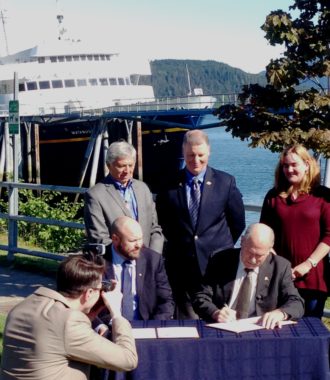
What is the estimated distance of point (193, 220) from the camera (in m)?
5.63

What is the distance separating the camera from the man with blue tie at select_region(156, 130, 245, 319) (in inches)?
221

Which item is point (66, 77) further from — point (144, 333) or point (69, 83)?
point (144, 333)

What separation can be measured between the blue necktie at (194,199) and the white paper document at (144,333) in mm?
1324

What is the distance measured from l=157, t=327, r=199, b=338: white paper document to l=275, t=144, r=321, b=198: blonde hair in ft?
4.19

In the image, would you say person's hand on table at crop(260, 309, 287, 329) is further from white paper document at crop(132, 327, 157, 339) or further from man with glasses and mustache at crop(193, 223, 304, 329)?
white paper document at crop(132, 327, 157, 339)

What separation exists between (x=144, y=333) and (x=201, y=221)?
4.61ft

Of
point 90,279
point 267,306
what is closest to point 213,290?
point 267,306

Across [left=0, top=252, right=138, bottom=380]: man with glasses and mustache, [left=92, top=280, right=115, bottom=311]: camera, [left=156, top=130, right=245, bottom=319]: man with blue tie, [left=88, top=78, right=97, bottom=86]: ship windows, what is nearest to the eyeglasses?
[left=92, top=280, right=115, bottom=311]: camera

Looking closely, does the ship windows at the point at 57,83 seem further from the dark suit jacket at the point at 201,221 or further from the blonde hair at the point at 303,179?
the blonde hair at the point at 303,179

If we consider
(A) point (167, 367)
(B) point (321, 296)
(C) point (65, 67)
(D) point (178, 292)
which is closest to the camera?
(A) point (167, 367)

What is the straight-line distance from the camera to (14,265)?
10.7 meters

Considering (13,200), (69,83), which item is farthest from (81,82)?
(13,200)

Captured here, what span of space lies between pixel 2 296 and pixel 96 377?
15.5ft

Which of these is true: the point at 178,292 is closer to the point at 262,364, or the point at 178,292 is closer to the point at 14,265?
the point at 262,364
